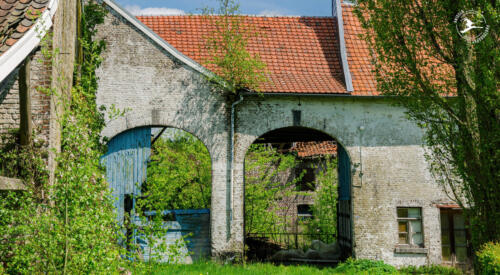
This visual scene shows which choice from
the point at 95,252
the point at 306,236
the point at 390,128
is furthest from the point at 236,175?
the point at 306,236

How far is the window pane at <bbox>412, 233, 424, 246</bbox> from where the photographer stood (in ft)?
40.9

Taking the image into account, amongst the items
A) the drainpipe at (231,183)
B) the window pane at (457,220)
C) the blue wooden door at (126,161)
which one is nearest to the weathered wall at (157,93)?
the drainpipe at (231,183)

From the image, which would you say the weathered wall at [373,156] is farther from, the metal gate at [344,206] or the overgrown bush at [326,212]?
the overgrown bush at [326,212]

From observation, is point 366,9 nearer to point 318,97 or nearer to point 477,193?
point 318,97

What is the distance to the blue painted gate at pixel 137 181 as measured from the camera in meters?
11.8

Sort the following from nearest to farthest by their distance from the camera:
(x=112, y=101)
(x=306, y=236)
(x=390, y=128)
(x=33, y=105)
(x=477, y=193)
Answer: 1. (x=33, y=105)
2. (x=477, y=193)
3. (x=112, y=101)
4. (x=390, y=128)
5. (x=306, y=236)

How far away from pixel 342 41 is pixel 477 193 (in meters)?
7.32

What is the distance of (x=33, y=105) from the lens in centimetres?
696

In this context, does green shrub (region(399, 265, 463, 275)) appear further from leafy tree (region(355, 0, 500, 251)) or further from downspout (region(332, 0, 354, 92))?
downspout (region(332, 0, 354, 92))

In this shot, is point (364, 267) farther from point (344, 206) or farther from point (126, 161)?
point (126, 161)

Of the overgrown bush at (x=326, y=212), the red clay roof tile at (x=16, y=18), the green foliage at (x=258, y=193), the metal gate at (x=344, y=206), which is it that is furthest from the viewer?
the overgrown bush at (x=326, y=212)

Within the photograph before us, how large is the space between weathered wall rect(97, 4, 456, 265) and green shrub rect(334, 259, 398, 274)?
1.01 ft

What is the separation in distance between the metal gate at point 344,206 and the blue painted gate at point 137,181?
13.4 feet

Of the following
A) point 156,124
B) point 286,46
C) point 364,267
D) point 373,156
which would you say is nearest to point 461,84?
point 373,156
